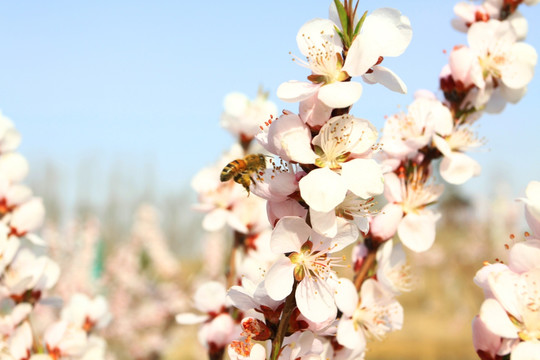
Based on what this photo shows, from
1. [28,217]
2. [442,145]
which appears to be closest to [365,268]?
[442,145]

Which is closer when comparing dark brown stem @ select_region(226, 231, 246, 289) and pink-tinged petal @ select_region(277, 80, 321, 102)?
pink-tinged petal @ select_region(277, 80, 321, 102)

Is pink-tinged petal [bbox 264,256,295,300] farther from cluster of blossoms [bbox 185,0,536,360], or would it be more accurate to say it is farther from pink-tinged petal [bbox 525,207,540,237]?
pink-tinged petal [bbox 525,207,540,237]

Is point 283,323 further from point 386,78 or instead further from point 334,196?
point 386,78

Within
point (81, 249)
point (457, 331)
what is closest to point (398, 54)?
point (81, 249)

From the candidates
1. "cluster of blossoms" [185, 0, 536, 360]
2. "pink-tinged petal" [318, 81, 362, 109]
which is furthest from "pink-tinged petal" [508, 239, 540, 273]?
"pink-tinged petal" [318, 81, 362, 109]

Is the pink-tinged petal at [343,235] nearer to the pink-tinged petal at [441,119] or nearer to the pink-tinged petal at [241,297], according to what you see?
the pink-tinged petal at [241,297]

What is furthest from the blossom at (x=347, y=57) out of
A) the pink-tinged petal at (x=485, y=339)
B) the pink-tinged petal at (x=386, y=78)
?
the pink-tinged petal at (x=485, y=339)

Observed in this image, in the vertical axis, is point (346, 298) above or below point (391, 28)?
below
